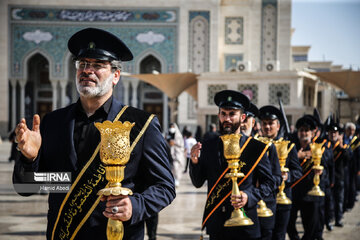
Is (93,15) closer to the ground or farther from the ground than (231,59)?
farther from the ground

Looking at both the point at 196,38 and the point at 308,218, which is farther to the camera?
the point at 196,38

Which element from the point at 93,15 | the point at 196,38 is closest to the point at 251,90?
the point at 196,38

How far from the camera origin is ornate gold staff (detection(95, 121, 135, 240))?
200 centimetres

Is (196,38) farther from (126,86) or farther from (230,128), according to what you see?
(230,128)

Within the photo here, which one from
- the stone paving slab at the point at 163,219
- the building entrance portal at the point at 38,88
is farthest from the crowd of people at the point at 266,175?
the building entrance portal at the point at 38,88

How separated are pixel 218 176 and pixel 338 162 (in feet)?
17.6

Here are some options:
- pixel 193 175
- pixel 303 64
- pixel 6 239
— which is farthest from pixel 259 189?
pixel 303 64

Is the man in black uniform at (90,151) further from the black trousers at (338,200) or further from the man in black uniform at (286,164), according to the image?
the black trousers at (338,200)

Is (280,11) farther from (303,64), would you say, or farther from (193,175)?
(193,175)

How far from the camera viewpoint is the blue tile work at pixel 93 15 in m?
31.0

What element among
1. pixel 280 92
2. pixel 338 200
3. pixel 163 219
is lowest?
pixel 163 219

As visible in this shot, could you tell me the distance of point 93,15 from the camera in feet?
102

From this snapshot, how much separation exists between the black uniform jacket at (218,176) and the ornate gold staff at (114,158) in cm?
191

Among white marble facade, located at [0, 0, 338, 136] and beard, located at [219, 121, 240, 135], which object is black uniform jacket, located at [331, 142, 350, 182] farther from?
white marble facade, located at [0, 0, 338, 136]
